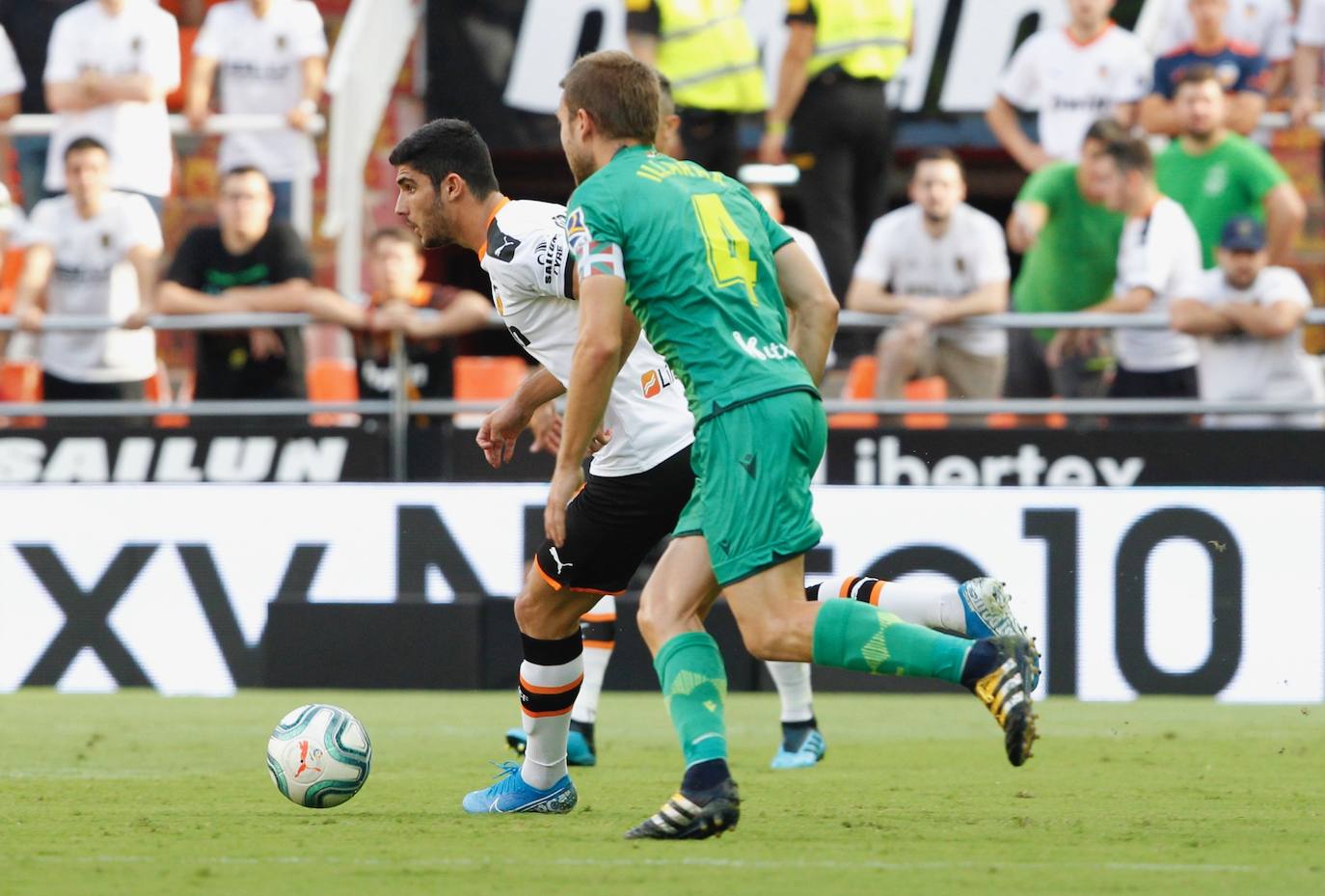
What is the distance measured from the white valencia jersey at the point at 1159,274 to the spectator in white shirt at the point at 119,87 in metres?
5.83

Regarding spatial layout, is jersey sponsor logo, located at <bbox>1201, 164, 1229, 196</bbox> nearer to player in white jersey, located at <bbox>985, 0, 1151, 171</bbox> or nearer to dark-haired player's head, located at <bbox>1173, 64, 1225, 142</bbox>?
dark-haired player's head, located at <bbox>1173, 64, 1225, 142</bbox>

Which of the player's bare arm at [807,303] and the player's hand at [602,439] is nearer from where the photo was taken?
the player's bare arm at [807,303]

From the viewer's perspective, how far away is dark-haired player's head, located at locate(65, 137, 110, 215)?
40.1 ft

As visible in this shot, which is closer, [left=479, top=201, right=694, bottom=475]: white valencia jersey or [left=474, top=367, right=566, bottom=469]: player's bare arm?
[left=479, top=201, right=694, bottom=475]: white valencia jersey

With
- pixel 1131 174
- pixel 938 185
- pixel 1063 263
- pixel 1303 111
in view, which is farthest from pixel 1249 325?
pixel 1303 111

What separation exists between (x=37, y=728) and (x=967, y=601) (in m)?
5.28

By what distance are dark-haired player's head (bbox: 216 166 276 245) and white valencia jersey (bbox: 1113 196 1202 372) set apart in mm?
4753

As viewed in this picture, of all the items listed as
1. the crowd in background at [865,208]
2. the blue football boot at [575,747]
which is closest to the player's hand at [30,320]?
the crowd in background at [865,208]

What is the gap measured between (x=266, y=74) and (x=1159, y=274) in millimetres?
5724

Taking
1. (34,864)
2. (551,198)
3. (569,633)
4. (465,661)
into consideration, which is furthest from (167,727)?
(551,198)

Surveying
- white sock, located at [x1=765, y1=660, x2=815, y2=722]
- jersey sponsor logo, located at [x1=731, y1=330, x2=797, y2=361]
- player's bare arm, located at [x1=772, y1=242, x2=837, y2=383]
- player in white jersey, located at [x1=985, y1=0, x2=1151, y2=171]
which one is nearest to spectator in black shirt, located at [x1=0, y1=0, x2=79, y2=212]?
player in white jersey, located at [x1=985, y1=0, x2=1151, y2=171]

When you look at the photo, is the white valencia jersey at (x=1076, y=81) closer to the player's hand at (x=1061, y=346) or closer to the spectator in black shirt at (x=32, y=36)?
the player's hand at (x=1061, y=346)

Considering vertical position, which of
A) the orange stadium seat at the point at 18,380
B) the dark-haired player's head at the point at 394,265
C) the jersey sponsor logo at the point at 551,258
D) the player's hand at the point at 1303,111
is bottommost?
the orange stadium seat at the point at 18,380

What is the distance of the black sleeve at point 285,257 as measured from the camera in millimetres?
12047
